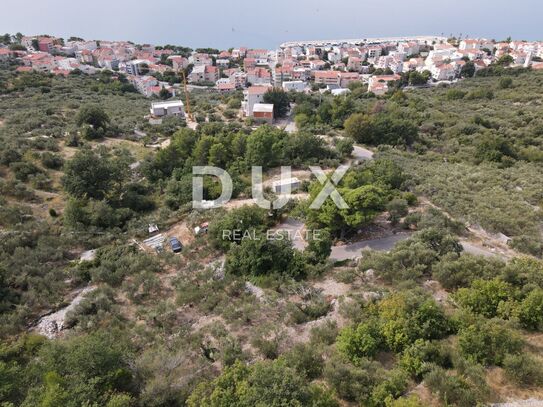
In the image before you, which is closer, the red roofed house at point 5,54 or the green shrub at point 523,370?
the green shrub at point 523,370

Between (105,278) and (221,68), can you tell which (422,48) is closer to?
(221,68)

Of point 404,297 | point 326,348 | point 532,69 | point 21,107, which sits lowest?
point 326,348

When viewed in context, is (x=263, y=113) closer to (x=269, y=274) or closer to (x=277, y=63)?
(x=269, y=274)

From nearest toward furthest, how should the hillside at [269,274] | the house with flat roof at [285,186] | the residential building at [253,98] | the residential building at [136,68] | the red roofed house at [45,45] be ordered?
the hillside at [269,274] → the house with flat roof at [285,186] → the residential building at [253,98] → the residential building at [136,68] → the red roofed house at [45,45]

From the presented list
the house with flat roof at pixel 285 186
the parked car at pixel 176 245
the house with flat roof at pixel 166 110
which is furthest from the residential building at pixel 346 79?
the parked car at pixel 176 245

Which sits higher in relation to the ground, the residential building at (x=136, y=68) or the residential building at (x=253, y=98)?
the residential building at (x=136, y=68)

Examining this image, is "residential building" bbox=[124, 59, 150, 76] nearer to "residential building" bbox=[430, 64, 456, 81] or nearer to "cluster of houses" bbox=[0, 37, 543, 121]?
"cluster of houses" bbox=[0, 37, 543, 121]

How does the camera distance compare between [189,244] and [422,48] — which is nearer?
[189,244]

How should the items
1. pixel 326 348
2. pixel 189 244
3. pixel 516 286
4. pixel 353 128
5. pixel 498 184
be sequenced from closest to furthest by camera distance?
pixel 326 348
pixel 516 286
pixel 189 244
pixel 498 184
pixel 353 128

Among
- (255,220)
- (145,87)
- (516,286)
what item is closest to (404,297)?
(516,286)

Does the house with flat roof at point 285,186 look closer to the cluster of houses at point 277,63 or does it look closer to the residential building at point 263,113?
the residential building at point 263,113
